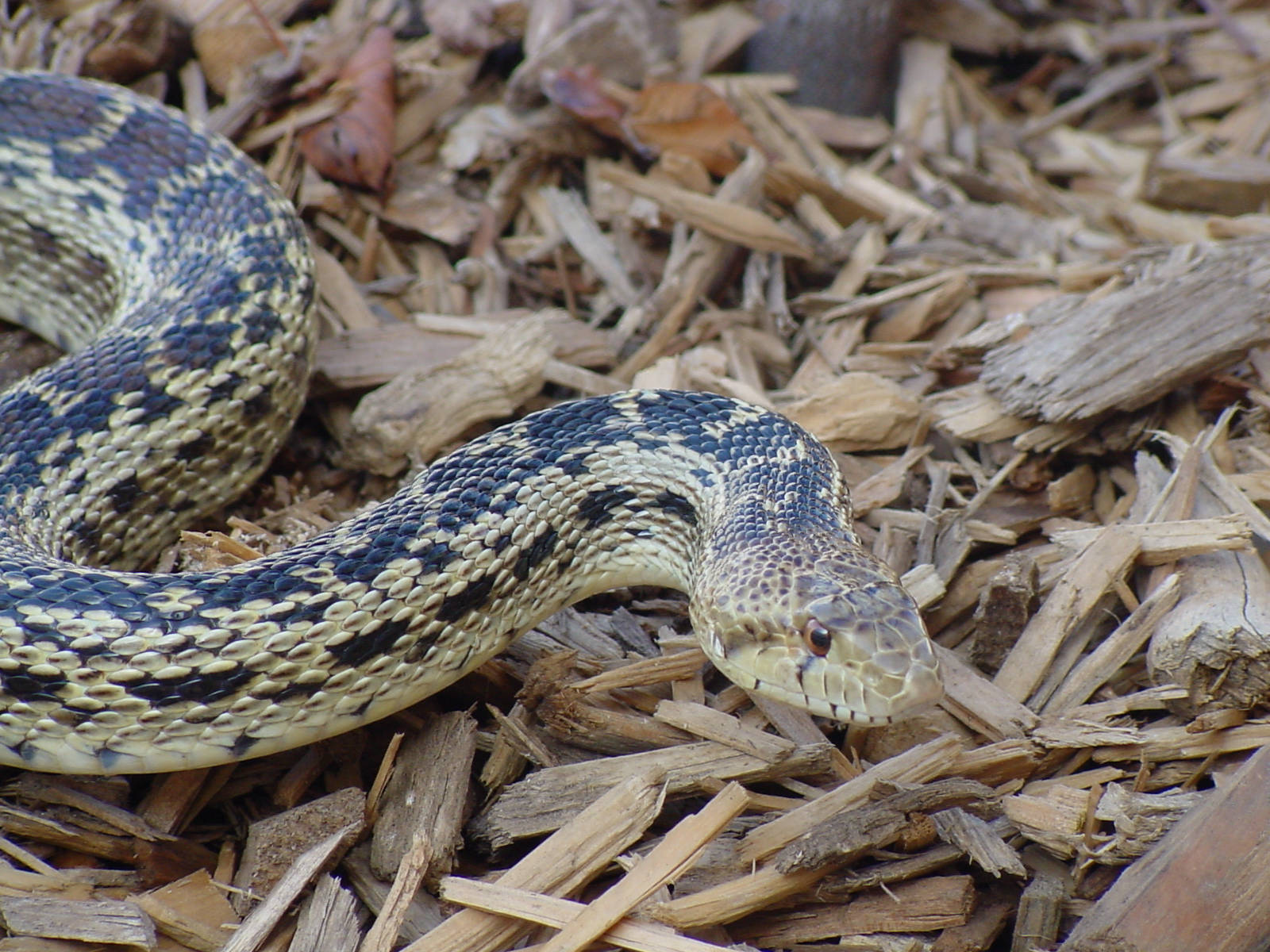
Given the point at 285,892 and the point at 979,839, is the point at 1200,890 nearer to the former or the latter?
the point at 979,839

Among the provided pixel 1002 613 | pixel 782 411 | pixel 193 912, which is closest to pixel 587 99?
pixel 782 411

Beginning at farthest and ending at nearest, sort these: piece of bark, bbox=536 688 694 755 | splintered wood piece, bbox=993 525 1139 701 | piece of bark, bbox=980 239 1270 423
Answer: piece of bark, bbox=980 239 1270 423 → splintered wood piece, bbox=993 525 1139 701 → piece of bark, bbox=536 688 694 755

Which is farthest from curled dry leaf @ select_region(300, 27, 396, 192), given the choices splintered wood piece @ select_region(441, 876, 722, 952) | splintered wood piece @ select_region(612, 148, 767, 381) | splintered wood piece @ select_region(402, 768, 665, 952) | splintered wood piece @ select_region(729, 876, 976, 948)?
splintered wood piece @ select_region(729, 876, 976, 948)

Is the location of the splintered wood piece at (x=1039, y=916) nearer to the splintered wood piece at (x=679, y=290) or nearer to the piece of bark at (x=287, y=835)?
the piece of bark at (x=287, y=835)

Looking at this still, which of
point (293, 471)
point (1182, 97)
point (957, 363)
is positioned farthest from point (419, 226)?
point (1182, 97)

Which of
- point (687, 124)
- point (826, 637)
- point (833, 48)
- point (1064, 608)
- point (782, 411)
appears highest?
point (833, 48)

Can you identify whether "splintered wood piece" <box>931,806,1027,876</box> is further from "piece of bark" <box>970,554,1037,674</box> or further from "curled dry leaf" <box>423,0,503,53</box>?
"curled dry leaf" <box>423,0,503,53</box>
